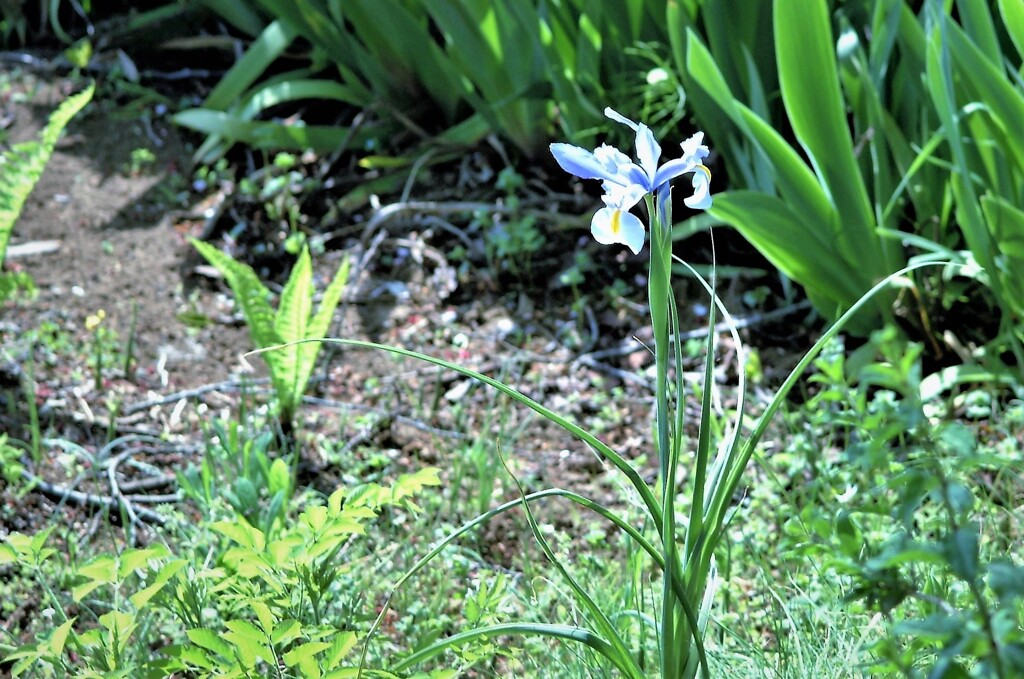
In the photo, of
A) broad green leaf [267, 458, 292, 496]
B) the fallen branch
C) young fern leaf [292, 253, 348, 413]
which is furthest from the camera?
young fern leaf [292, 253, 348, 413]

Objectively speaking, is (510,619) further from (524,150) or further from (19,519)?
(524,150)

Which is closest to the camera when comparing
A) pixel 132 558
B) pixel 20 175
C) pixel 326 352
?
pixel 132 558

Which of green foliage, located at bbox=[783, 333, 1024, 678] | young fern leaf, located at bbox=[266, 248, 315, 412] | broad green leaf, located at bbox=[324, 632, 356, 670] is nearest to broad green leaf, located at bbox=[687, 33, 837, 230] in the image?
green foliage, located at bbox=[783, 333, 1024, 678]

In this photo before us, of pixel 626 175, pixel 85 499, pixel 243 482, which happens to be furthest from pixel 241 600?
pixel 85 499

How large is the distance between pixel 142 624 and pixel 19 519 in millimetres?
434

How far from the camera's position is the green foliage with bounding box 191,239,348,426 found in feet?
6.09

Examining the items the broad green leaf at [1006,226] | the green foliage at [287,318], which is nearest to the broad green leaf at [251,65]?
the green foliage at [287,318]

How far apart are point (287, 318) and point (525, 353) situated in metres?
0.52

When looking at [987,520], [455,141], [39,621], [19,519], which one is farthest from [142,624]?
[455,141]

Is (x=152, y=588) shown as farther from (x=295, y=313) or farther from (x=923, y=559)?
(x=295, y=313)

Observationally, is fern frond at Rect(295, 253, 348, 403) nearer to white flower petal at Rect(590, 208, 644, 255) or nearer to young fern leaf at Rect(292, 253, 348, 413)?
young fern leaf at Rect(292, 253, 348, 413)

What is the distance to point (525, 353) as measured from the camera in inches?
85.4

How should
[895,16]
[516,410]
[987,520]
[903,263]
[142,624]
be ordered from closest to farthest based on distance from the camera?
[142,624], [987,520], [895,16], [903,263], [516,410]

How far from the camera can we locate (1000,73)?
1640 mm
